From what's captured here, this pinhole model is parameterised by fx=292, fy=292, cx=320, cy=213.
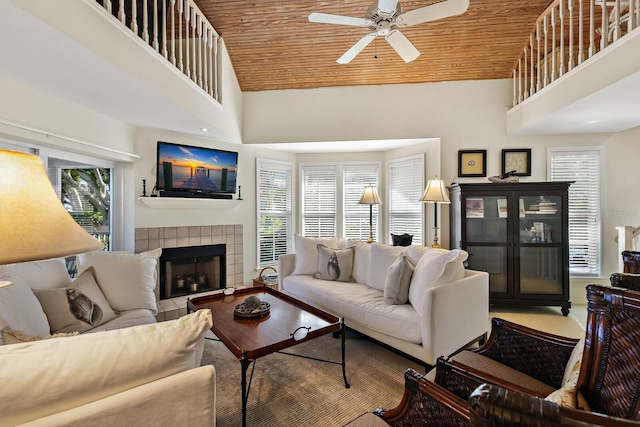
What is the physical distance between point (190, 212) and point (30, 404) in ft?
10.9

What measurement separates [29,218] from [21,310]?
140cm

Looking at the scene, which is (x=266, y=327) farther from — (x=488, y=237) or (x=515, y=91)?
(x=515, y=91)

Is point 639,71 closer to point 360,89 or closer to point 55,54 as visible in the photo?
point 360,89

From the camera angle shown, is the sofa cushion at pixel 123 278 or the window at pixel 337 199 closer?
the sofa cushion at pixel 123 278

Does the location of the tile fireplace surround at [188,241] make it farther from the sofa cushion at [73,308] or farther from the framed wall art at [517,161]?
the framed wall art at [517,161]

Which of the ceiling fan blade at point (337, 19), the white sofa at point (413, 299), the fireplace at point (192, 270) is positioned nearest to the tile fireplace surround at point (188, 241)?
the fireplace at point (192, 270)

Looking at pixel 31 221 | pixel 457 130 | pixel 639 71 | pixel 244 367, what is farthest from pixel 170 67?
pixel 639 71

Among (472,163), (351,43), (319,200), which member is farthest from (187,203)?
(472,163)

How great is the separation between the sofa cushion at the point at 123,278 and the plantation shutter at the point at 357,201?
2.97 metres

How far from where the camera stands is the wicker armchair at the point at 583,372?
0.83 meters

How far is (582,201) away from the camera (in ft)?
12.4

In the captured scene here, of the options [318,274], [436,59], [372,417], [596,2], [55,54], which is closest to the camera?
[372,417]

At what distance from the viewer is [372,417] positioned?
3.89 ft

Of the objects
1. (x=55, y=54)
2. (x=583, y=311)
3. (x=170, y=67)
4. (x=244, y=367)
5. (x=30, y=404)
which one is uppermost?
(x=170, y=67)
